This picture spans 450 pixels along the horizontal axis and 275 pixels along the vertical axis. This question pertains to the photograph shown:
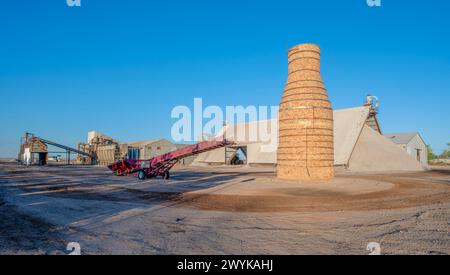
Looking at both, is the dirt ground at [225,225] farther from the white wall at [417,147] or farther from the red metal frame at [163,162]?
the white wall at [417,147]

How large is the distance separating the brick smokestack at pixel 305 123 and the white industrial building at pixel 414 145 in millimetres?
42062

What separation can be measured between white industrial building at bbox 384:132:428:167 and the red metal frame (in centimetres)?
4924

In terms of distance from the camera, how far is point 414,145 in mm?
55562

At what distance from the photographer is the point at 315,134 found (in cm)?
2111

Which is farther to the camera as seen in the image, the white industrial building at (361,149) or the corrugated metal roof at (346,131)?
the corrugated metal roof at (346,131)

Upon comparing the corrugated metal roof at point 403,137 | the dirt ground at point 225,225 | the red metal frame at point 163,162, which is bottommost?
the dirt ground at point 225,225

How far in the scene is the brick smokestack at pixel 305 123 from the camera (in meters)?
21.0

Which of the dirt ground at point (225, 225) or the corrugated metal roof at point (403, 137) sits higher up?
the corrugated metal roof at point (403, 137)

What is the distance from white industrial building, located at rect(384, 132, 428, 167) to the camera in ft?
178

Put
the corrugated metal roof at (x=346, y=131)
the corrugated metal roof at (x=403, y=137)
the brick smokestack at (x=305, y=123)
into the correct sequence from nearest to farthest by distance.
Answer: the brick smokestack at (x=305, y=123) → the corrugated metal roof at (x=346, y=131) → the corrugated metal roof at (x=403, y=137)

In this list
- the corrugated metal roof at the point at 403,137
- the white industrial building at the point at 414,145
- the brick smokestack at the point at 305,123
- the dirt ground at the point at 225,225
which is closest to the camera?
the dirt ground at the point at 225,225

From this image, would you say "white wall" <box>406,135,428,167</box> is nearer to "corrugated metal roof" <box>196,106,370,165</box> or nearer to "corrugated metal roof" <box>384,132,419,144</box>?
"corrugated metal roof" <box>384,132,419,144</box>

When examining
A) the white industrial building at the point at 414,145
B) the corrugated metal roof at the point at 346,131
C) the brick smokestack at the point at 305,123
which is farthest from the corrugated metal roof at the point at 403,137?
the brick smokestack at the point at 305,123
